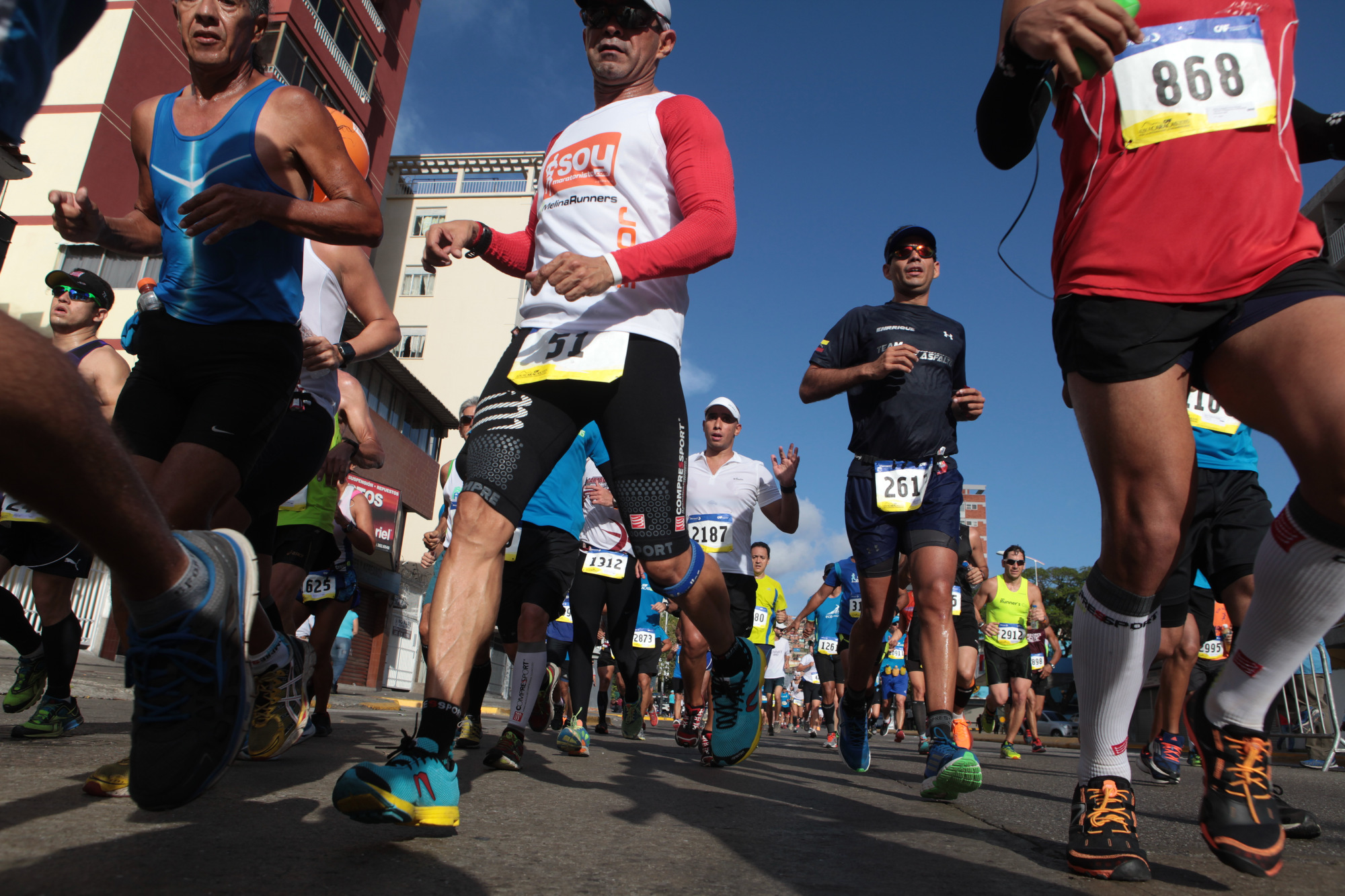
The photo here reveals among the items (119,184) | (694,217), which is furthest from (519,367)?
(119,184)

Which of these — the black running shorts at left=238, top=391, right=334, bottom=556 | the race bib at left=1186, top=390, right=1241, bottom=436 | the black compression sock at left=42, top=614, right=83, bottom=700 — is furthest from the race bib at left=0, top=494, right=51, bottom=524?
the race bib at left=1186, top=390, right=1241, bottom=436

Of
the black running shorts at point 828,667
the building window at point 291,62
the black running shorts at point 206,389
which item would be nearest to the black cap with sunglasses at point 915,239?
the black running shorts at point 206,389

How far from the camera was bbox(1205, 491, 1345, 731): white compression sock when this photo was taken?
188cm

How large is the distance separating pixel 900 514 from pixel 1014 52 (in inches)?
102

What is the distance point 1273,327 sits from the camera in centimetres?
192

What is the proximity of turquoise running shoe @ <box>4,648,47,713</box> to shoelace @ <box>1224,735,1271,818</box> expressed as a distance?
4524 mm

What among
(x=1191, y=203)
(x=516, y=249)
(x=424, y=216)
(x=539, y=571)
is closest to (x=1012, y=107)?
(x=1191, y=203)

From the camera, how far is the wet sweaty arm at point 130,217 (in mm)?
2770

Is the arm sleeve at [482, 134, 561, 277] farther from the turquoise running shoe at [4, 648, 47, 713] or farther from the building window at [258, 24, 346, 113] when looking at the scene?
the building window at [258, 24, 346, 113]

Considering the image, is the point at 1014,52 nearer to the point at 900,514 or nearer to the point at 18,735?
the point at 900,514

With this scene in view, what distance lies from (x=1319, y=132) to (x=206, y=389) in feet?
10.3

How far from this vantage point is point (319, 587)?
5828 mm

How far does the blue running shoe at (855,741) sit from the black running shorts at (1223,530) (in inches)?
64.3

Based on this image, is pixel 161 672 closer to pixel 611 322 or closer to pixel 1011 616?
pixel 611 322
